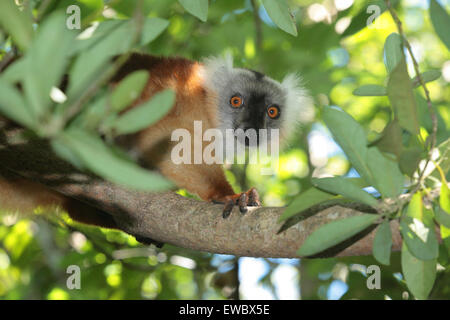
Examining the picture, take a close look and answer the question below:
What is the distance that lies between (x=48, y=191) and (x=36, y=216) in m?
0.68

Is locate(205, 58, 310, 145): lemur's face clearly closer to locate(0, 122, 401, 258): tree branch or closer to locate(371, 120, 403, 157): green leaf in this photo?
locate(0, 122, 401, 258): tree branch

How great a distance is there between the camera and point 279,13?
114 inches

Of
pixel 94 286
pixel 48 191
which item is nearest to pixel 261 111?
pixel 48 191

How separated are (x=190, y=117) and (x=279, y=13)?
2910 mm

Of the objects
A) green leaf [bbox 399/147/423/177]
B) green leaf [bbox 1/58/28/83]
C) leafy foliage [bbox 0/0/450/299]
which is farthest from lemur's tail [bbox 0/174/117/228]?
green leaf [bbox 1/58/28/83]

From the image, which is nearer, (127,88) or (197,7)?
(127,88)

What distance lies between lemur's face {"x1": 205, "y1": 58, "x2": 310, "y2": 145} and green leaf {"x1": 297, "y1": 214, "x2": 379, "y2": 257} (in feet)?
12.2

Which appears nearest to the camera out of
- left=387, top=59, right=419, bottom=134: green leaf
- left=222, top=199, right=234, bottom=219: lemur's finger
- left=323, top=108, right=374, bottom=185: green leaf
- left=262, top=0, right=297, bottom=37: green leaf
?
left=387, top=59, right=419, bottom=134: green leaf

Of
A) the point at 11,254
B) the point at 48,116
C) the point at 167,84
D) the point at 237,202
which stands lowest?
the point at 11,254

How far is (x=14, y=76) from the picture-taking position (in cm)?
162

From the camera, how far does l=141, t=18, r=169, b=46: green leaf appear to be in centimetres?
206

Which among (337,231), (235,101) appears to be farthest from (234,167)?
(337,231)

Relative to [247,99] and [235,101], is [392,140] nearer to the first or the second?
[235,101]
